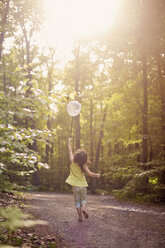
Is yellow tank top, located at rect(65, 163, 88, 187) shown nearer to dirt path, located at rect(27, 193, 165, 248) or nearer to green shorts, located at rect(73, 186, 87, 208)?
green shorts, located at rect(73, 186, 87, 208)

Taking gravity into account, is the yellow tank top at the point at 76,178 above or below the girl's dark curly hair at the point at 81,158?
below

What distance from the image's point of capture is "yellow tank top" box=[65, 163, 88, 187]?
7.38 m

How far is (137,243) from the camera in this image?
4996mm

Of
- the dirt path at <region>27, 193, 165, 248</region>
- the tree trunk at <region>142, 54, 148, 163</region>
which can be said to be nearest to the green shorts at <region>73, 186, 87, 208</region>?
the dirt path at <region>27, 193, 165, 248</region>

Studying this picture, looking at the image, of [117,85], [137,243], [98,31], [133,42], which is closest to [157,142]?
[117,85]

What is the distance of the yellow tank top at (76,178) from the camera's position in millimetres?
7383

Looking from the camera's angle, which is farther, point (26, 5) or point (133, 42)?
point (133, 42)

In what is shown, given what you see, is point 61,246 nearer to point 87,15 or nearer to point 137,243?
point 137,243

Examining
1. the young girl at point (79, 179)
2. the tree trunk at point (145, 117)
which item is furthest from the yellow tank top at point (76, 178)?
the tree trunk at point (145, 117)

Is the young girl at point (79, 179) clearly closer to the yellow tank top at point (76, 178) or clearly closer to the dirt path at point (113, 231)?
the yellow tank top at point (76, 178)

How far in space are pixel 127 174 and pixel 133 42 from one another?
7.28 m

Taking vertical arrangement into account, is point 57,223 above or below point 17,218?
below

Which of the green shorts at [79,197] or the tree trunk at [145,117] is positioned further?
the tree trunk at [145,117]

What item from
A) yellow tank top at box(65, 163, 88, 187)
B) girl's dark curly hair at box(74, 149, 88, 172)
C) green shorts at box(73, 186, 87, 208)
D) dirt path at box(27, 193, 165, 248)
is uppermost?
girl's dark curly hair at box(74, 149, 88, 172)
